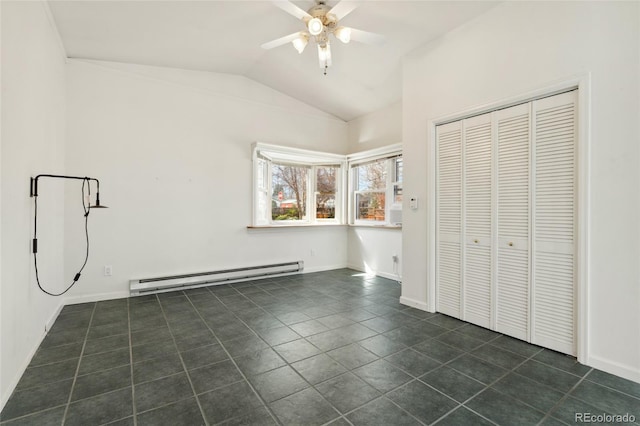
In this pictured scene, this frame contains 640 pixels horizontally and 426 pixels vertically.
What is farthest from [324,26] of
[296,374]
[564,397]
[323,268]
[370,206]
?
[323,268]

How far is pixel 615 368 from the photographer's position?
2.05 metres

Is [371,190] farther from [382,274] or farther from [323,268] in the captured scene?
[323,268]

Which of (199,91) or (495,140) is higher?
(199,91)

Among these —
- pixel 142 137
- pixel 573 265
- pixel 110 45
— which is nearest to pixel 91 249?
pixel 142 137

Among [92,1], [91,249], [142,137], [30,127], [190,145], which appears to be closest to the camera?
[30,127]

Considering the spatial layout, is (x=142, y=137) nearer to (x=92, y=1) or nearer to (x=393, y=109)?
(x=92, y=1)

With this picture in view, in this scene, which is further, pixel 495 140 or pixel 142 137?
pixel 142 137

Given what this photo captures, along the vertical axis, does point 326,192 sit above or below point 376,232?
above

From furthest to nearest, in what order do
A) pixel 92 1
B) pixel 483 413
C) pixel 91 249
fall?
pixel 91 249 → pixel 92 1 → pixel 483 413

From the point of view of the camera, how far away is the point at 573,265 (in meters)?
2.26

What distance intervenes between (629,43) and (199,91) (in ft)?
14.3

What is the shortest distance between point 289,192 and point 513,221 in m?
3.47

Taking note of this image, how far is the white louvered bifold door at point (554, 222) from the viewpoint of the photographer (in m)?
2.28

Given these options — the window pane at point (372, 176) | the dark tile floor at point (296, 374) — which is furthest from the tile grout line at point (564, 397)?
the window pane at point (372, 176)
